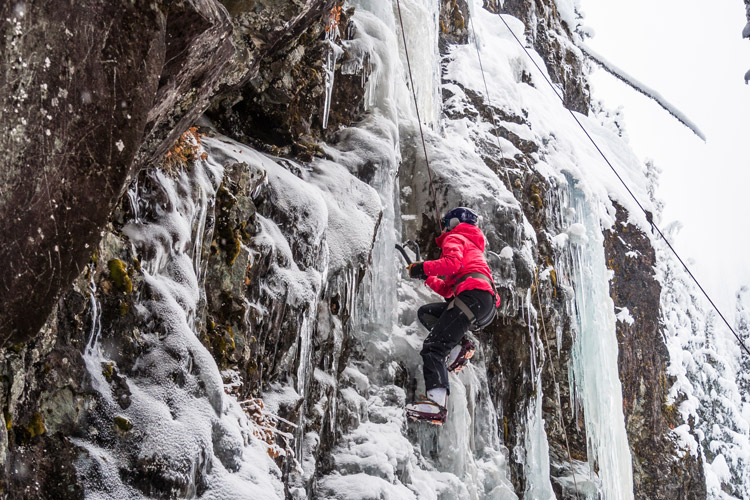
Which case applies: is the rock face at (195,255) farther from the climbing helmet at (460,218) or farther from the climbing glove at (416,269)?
the climbing helmet at (460,218)

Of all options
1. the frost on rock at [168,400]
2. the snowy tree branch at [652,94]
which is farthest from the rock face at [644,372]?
the frost on rock at [168,400]

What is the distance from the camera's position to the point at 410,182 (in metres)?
7.57

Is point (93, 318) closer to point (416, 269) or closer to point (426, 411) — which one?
point (416, 269)

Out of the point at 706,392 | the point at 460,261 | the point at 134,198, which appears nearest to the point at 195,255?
the point at 134,198

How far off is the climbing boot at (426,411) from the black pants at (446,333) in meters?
0.13

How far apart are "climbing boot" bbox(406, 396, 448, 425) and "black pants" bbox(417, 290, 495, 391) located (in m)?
0.13

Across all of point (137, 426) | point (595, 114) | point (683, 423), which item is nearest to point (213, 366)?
point (137, 426)

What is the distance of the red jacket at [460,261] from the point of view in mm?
5422

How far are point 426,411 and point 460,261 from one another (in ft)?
4.27

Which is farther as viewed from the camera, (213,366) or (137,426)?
(213,366)

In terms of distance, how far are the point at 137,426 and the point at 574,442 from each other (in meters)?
8.51

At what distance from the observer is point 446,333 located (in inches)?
217

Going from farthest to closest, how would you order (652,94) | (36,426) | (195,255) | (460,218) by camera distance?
(652,94) → (460,218) → (195,255) → (36,426)

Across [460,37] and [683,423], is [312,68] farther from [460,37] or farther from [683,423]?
[683,423]
